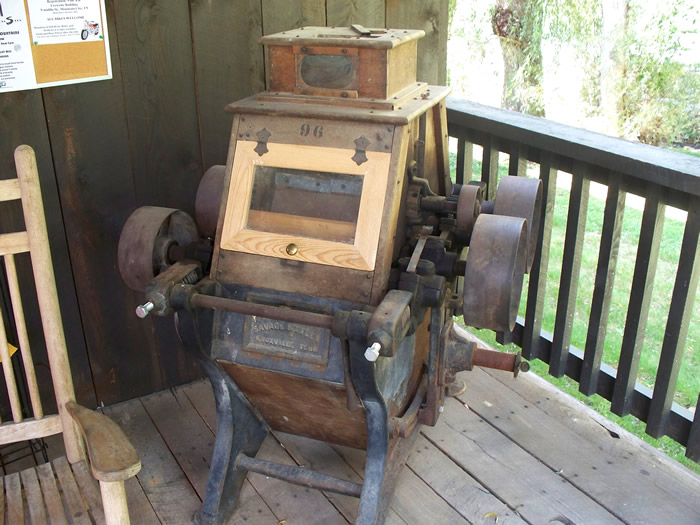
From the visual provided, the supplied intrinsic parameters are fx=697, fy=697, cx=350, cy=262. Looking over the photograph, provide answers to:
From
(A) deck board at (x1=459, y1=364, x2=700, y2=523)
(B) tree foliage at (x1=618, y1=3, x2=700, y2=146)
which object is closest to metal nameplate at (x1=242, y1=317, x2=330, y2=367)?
(A) deck board at (x1=459, y1=364, x2=700, y2=523)

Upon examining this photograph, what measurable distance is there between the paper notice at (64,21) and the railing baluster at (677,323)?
1.95 meters

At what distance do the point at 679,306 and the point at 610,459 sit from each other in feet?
2.00

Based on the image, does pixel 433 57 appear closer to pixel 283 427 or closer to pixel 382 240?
pixel 382 240

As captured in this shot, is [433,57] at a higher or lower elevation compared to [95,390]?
higher

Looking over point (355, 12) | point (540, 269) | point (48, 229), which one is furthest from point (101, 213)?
point (540, 269)

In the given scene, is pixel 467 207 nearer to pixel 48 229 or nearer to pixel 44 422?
pixel 44 422

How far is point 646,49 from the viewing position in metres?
9.05

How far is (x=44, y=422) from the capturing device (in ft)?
6.24

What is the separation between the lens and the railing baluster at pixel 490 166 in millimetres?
2801

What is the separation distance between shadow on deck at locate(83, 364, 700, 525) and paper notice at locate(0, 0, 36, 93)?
1.26m

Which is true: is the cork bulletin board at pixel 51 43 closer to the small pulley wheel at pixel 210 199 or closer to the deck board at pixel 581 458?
the small pulley wheel at pixel 210 199

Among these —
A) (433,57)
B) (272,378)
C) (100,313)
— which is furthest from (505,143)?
(100,313)

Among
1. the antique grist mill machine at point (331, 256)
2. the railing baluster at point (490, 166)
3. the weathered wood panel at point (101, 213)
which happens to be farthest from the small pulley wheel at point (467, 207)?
the weathered wood panel at point (101, 213)

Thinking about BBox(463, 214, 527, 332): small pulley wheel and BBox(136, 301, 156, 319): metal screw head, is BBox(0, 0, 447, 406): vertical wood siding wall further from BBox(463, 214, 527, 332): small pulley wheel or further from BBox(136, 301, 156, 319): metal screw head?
BBox(463, 214, 527, 332): small pulley wheel
